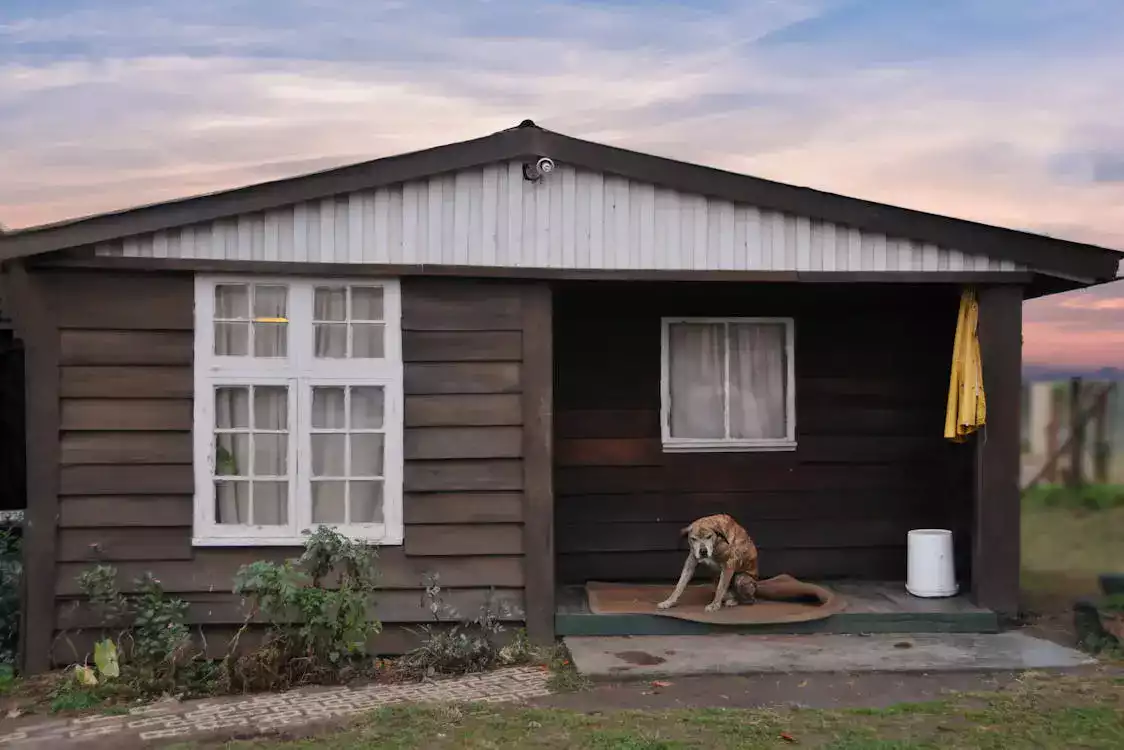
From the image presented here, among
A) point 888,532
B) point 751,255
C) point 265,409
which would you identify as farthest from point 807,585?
point 265,409

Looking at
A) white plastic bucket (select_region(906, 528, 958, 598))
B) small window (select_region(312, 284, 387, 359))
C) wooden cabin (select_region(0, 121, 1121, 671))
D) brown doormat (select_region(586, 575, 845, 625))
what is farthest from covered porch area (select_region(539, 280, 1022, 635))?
small window (select_region(312, 284, 387, 359))

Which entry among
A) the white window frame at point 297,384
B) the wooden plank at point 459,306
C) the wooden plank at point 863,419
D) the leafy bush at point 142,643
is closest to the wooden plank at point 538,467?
the wooden plank at point 459,306

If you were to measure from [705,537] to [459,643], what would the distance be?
178 cm

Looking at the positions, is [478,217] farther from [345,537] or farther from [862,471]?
[862,471]

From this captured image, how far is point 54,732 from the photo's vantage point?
5.69 metres

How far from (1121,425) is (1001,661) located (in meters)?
10.1

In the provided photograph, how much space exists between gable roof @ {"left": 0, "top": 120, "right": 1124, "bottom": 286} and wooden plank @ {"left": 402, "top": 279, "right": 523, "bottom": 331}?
2.41 feet

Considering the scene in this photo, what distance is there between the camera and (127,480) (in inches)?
270

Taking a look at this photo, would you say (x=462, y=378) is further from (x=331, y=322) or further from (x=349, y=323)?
(x=331, y=322)

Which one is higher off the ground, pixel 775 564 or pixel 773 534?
pixel 773 534

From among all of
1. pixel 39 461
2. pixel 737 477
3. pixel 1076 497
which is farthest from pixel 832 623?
pixel 1076 497

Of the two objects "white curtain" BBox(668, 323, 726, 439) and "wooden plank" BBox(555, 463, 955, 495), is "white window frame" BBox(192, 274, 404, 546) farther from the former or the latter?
"white curtain" BBox(668, 323, 726, 439)

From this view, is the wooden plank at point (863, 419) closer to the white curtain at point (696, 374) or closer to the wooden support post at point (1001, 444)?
the white curtain at point (696, 374)

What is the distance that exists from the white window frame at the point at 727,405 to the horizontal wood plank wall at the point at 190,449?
195 cm
